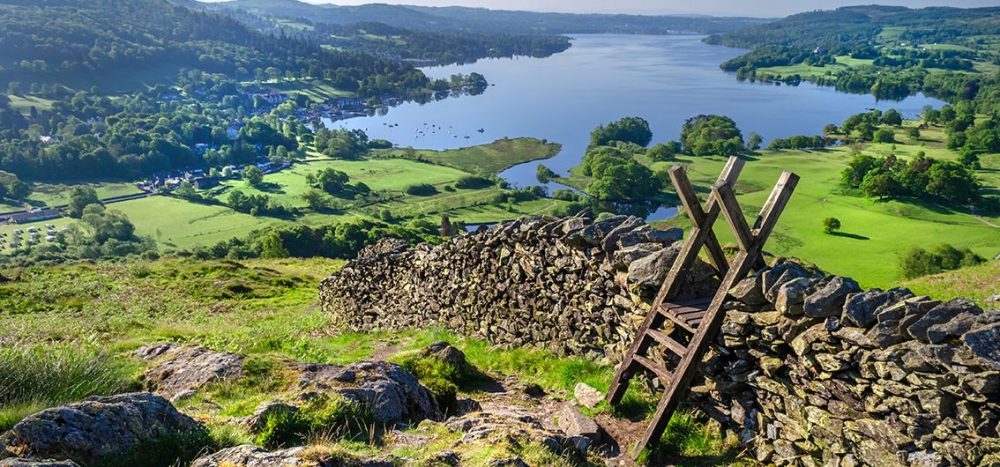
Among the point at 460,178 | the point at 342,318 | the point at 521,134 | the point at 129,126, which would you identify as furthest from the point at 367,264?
the point at 129,126

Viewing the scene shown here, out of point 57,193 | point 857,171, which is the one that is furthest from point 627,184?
point 57,193

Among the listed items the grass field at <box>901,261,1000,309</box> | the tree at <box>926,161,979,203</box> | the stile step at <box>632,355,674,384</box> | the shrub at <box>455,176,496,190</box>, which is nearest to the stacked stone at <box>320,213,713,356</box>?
the stile step at <box>632,355,674,384</box>

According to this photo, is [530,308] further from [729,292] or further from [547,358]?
[729,292]

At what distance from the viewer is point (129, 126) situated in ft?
564

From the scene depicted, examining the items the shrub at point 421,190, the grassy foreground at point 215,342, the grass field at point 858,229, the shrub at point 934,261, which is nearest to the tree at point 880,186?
the grass field at point 858,229

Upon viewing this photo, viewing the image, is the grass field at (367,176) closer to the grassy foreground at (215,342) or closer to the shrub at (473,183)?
the shrub at (473,183)

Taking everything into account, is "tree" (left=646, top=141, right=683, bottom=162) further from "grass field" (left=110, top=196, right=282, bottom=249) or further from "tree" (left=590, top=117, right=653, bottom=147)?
"grass field" (left=110, top=196, right=282, bottom=249)

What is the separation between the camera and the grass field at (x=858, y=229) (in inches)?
2128

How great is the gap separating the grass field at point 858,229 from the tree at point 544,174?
1434 inches

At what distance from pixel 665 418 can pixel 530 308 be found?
533cm

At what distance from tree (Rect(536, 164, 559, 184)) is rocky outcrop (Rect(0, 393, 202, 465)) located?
122 m

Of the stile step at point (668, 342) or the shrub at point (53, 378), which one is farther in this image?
the stile step at point (668, 342)

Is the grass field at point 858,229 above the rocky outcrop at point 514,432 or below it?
below

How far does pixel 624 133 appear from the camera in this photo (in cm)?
14575
